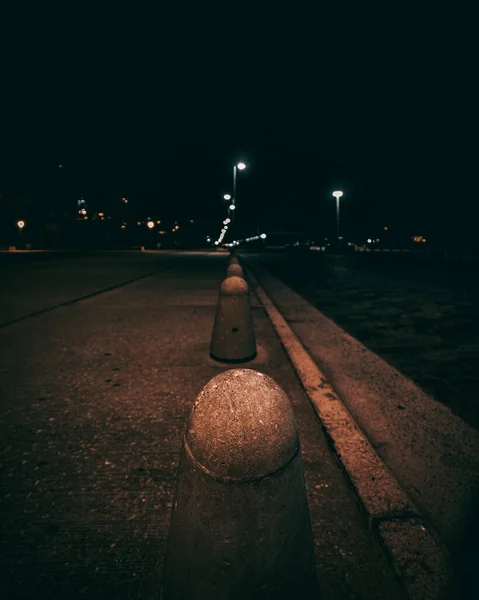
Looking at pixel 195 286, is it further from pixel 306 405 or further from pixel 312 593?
pixel 312 593

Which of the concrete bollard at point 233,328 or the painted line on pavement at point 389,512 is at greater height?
the concrete bollard at point 233,328

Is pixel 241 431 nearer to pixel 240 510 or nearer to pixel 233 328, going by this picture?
pixel 240 510

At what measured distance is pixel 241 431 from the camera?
4.87ft

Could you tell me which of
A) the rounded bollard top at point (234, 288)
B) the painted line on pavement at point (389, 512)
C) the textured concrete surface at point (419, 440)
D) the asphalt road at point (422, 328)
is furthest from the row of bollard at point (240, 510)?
the rounded bollard top at point (234, 288)

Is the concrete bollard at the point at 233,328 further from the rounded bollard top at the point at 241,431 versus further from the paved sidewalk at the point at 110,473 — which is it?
the rounded bollard top at the point at 241,431

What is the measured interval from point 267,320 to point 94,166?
6406 centimetres

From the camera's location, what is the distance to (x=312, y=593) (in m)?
1.48

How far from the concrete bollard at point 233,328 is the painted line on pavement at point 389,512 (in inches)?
62.3

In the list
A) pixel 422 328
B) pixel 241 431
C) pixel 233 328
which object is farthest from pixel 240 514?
pixel 422 328

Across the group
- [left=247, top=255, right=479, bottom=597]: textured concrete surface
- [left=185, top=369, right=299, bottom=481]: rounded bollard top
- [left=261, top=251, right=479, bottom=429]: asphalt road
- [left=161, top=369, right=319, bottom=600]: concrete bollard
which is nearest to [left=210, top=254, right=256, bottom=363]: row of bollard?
[left=247, top=255, right=479, bottom=597]: textured concrete surface

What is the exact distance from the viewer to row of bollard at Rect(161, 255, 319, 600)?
1426mm

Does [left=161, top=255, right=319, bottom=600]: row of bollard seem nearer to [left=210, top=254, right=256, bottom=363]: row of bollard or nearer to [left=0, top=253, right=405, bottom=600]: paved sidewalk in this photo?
[left=0, top=253, right=405, bottom=600]: paved sidewalk

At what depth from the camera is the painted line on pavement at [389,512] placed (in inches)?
73.4

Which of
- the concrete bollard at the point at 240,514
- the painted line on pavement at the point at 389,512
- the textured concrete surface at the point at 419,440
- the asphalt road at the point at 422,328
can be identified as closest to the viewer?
the concrete bollard at the point at 240,514
